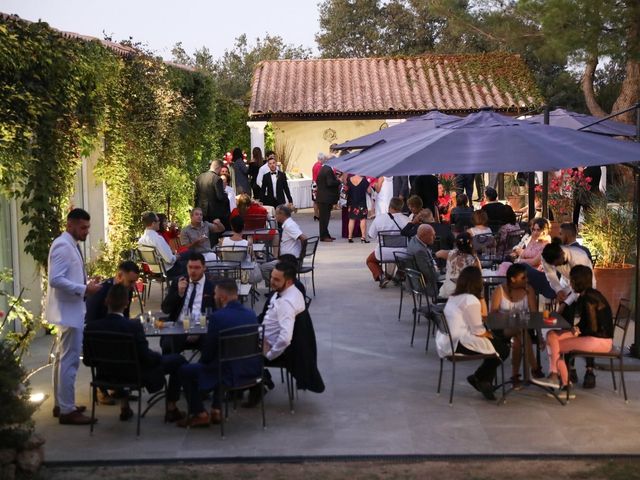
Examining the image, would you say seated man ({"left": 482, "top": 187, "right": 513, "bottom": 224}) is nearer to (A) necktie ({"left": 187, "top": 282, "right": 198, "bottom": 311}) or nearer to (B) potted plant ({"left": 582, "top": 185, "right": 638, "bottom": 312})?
(B) potted plant ({"left": 582, "top": 185, "right": 638, "bottom": 312})

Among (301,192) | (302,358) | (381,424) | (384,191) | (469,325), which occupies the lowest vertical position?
(381,424)

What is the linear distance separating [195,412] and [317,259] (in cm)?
1026

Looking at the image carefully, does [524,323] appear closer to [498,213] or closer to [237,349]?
[237,349]

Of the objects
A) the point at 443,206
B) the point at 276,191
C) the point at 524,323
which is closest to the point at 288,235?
the point at 524,323

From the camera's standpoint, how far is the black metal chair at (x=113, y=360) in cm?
745

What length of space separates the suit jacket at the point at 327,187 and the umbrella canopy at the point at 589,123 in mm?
5545

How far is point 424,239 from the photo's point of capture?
38.0 feet

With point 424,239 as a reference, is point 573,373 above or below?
below

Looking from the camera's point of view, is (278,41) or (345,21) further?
(278,41)

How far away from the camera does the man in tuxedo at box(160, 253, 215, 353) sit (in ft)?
28.8

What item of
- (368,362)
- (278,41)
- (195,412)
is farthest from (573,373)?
(278,41)

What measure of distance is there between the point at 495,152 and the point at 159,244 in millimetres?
5399

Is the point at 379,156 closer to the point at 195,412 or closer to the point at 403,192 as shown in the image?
the point at 195,412

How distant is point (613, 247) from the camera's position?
1220 centimetres
